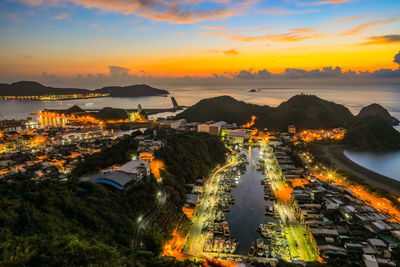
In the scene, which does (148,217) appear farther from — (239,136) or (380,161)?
(380,161)

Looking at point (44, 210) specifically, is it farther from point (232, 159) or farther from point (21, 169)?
point (232, 159)

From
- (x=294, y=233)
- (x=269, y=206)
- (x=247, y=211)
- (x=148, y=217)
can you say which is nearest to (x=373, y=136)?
(x=269, y=206)

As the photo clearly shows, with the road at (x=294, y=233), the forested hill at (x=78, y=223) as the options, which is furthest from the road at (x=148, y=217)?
the road at (x=294, y=233)

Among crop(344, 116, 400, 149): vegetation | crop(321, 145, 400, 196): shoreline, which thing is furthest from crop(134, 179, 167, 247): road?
crop(344, 116, 400, 149): vegetation

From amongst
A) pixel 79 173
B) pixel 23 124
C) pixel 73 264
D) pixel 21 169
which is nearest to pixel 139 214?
pixel 73 264

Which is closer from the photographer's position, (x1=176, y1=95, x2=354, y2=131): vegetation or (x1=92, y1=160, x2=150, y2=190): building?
(x1=92, y1=160, x2=150, y2=190): building

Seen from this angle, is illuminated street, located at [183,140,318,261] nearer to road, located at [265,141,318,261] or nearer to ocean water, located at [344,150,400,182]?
road, located at [265,141,318,261]
